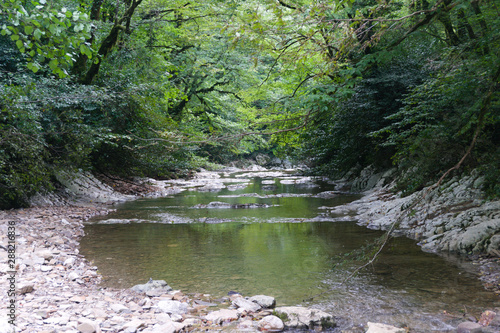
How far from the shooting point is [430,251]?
5734 mm

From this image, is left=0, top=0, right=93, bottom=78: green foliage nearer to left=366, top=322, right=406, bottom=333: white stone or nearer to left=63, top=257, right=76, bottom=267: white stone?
left=63, top=257, right=76, bottom=267: white stone

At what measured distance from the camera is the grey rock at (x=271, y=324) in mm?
3231

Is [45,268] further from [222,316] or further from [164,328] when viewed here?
[222,316]

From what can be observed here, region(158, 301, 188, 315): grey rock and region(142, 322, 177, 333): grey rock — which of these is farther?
region(158, 301, 188, 315): grey rock

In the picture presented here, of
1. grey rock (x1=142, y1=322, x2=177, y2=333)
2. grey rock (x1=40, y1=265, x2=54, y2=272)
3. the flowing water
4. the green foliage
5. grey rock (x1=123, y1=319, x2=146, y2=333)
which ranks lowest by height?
the flowing water

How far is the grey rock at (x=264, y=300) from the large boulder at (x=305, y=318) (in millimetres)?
200

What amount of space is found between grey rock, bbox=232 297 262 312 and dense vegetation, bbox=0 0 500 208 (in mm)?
1815

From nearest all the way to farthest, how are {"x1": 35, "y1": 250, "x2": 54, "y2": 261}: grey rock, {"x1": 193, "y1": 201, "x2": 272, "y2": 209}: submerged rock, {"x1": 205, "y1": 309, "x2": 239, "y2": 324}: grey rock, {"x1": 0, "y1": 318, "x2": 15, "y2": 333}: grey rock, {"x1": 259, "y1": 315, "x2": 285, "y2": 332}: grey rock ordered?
{"x1": 0, "y1": 318, "x2": 15, "y2": 333}: grey rock
{"x1": 259, "y1": 315, "x2": 285, "y2": 332}: grey rock
{"x1": 205, "y1": 309, "x2": 239, "y2": 324}: grey rock
{"x1": 35, "y1": 250, "x2": 54, "y2": 261}: grey rock
{"x1": 193, "y1": 201, "x2": 272, "y2": 209}: submerged rock

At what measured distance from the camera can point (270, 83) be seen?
637 inches

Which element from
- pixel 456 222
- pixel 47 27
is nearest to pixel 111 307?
pixel 47 27

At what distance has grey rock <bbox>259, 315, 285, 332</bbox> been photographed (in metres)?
3.23

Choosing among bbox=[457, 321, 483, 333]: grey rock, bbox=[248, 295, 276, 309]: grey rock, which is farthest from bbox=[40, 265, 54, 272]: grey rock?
bbox=[457, 321, 483, 333]: grey rock

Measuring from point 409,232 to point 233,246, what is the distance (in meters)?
3.45

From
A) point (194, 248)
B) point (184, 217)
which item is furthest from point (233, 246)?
point (184, 217)
